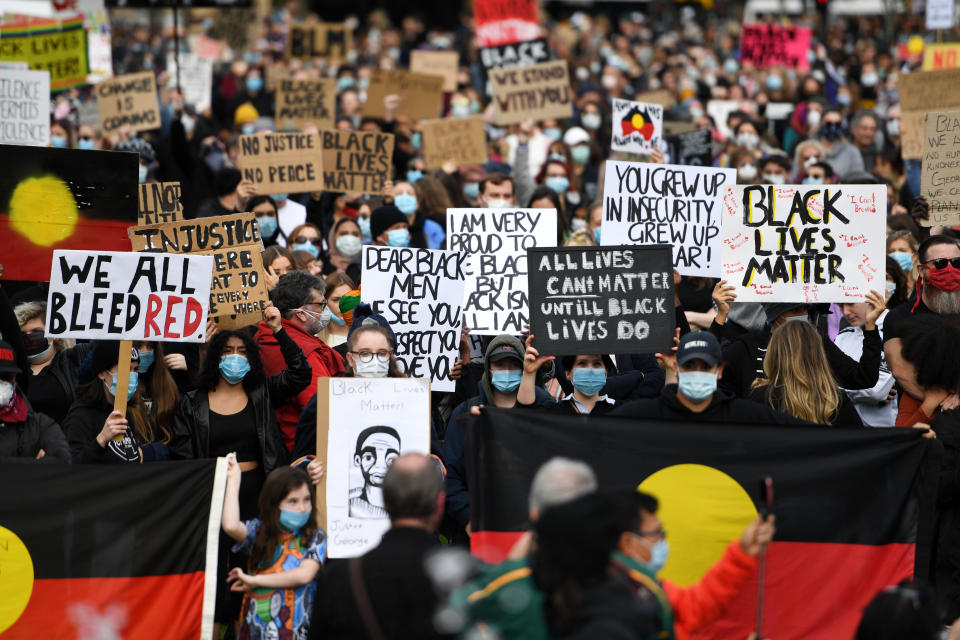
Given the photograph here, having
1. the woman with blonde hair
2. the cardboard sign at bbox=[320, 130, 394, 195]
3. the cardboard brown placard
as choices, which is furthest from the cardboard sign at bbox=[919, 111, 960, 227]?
the cardboard brown placard

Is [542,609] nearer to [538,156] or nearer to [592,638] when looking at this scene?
[592,638]

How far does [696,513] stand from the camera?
258 inches

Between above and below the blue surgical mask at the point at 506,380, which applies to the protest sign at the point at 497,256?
above

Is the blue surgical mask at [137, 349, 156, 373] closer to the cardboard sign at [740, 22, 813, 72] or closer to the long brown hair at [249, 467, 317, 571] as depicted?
the long brown hair at [249, 467, 317, 571]

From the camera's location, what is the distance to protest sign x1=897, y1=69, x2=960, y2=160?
13.9 meters

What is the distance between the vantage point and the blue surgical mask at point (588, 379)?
7.96 metres

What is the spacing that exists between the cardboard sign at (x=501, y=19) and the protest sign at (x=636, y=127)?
21.7 ft

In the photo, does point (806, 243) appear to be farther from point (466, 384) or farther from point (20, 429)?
point (20, 429)

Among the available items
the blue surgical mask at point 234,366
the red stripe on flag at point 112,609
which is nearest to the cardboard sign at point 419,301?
the blue surgical mask at point 234,366

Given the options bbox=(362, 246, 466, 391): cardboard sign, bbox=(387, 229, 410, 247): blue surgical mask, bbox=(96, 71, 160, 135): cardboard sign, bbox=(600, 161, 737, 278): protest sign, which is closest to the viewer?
bbox=(362, 246, 466, 391): cardboard sign

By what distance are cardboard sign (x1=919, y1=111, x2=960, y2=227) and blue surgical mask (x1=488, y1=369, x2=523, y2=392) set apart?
12.8 feet

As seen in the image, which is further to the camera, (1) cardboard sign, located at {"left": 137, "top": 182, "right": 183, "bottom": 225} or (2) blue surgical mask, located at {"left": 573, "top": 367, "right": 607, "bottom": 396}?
(1) cardboard sign, located at {"left": 137, "top": 182, "right": 183, "bottom": 225}

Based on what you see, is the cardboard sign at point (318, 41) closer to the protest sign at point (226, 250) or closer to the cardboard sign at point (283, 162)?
the cardboard sign at point (283, 162)

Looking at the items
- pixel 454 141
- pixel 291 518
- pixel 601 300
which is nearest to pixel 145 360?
pixel 291 518
